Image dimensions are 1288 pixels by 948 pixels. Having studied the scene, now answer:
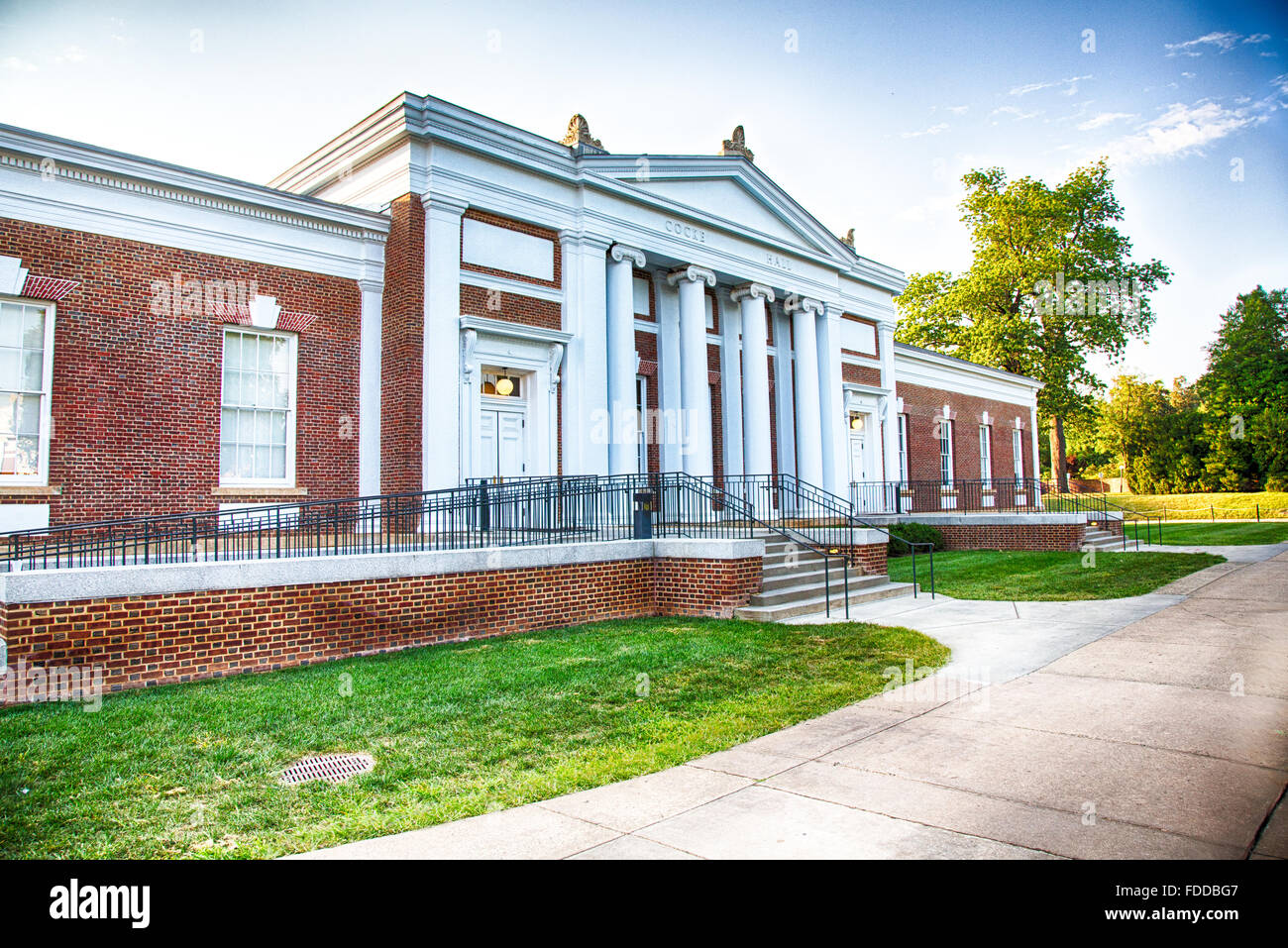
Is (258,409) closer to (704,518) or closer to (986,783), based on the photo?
(704,518)

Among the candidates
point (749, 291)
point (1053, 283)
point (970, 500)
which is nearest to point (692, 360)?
point (749, 291)

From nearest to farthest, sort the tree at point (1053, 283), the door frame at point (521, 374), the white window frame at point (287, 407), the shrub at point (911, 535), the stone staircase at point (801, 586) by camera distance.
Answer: the stone staircase at point (801, 586), the white window frame at point (287, 407), the door frame at point (521, 374), the shrub at point (911, 535), the tree at point (1053, 283)

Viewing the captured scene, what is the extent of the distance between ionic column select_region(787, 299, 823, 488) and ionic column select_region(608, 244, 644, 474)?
19.6ft

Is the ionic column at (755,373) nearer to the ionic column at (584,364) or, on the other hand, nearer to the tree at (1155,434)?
the ionic column at (584,364)

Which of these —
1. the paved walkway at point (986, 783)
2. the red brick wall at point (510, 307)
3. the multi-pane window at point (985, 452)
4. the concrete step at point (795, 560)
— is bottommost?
the paved walkway at point (986, 783)

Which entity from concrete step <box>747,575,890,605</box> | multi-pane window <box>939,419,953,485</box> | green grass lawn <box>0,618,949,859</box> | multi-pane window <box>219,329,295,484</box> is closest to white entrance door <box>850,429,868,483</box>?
multi-pane window <box>939,419,953,485</box>

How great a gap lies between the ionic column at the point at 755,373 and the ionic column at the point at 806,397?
5.23 ft

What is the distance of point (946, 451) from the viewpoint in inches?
1225

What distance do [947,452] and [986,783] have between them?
1097 inches

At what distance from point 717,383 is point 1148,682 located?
14.1 metres

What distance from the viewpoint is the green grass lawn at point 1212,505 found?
38750 mm

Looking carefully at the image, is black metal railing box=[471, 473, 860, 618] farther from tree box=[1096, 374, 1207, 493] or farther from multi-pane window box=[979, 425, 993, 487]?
tree box=[1096, 374, 1207, 493]

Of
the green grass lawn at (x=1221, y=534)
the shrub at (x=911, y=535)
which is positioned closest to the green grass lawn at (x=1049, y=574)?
the shrub at (x=911, y=535)
